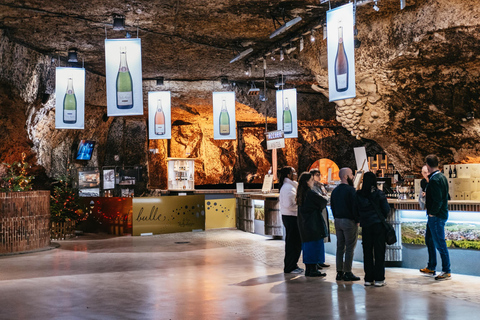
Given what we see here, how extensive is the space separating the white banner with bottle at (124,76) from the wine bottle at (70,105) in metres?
1.65

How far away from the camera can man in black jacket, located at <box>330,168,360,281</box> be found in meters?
6.09

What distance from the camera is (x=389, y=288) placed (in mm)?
5730

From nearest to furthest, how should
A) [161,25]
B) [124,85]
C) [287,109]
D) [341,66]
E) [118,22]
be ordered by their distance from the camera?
[341,66], [124,85], [118,22], [161,25], [287,109]

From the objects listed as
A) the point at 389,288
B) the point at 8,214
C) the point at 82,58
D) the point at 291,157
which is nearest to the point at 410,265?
the point at 389,288

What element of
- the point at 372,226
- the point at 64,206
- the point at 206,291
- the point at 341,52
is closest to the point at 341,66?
the point at 341,52

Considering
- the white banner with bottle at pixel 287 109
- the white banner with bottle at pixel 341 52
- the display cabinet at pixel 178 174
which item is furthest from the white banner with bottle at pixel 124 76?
the display cabinet at pixel 178 174

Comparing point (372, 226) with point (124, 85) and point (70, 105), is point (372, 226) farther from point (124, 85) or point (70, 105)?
point (70, 105)

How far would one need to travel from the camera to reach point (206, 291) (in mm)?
5777

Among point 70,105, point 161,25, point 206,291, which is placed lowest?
point 206,291

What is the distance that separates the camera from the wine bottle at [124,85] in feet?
28.9

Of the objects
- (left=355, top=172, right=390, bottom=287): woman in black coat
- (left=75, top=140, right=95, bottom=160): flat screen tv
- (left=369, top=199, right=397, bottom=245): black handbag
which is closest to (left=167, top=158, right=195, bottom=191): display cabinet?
(left=75, top=140, right=95, bottom=160): flat screen tv

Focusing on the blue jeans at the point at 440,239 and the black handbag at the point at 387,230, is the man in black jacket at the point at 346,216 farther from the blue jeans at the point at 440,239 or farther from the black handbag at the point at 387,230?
the blue jeans at the point at 440,239

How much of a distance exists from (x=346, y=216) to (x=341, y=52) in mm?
2827

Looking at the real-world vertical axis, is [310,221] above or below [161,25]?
below
